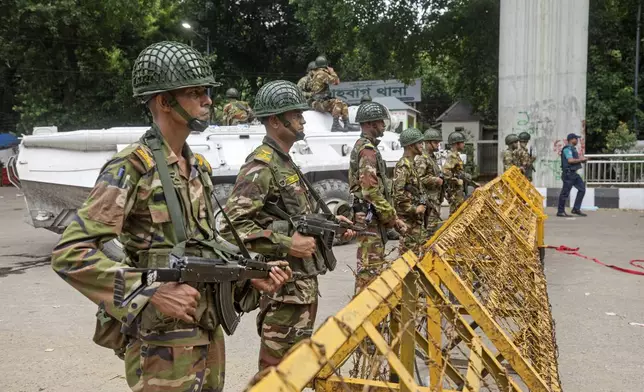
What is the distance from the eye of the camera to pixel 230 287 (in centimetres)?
209

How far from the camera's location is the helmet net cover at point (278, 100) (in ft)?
10.7

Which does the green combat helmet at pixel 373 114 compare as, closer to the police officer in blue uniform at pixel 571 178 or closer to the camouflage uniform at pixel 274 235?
the camouflage uniform at pixel 274 235

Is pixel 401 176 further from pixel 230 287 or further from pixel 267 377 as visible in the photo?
pixel 267 377

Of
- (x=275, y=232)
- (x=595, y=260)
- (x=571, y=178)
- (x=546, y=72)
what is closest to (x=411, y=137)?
(x=595, y=260)

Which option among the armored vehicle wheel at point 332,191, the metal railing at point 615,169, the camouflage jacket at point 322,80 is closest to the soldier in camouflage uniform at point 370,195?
the armored vehicle wheel at point 332,191

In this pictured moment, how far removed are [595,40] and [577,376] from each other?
17.9 meters

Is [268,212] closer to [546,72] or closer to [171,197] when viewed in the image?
[171,197]

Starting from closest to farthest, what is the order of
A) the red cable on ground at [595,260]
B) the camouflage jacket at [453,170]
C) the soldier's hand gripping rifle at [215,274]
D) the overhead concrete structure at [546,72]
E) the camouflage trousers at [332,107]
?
the soldier's hand gripping rifle at [215,274], the red cable on ground at [595,260], the camouflage jacket at [453,170], the camouflage trousers at [332,107], the overhead concrete structure at [546,72]

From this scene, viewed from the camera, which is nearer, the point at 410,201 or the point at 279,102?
the point at 279,102

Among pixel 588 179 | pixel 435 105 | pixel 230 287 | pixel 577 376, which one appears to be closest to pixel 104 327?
pixel 230 287

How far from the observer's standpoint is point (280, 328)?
3100 mm

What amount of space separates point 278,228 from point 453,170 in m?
5.87

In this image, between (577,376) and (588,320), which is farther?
(588,320)

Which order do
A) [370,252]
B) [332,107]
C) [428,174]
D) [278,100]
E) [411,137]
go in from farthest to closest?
[332,107] → [428,174] → [411,137] → [370,252] → [278,100]
